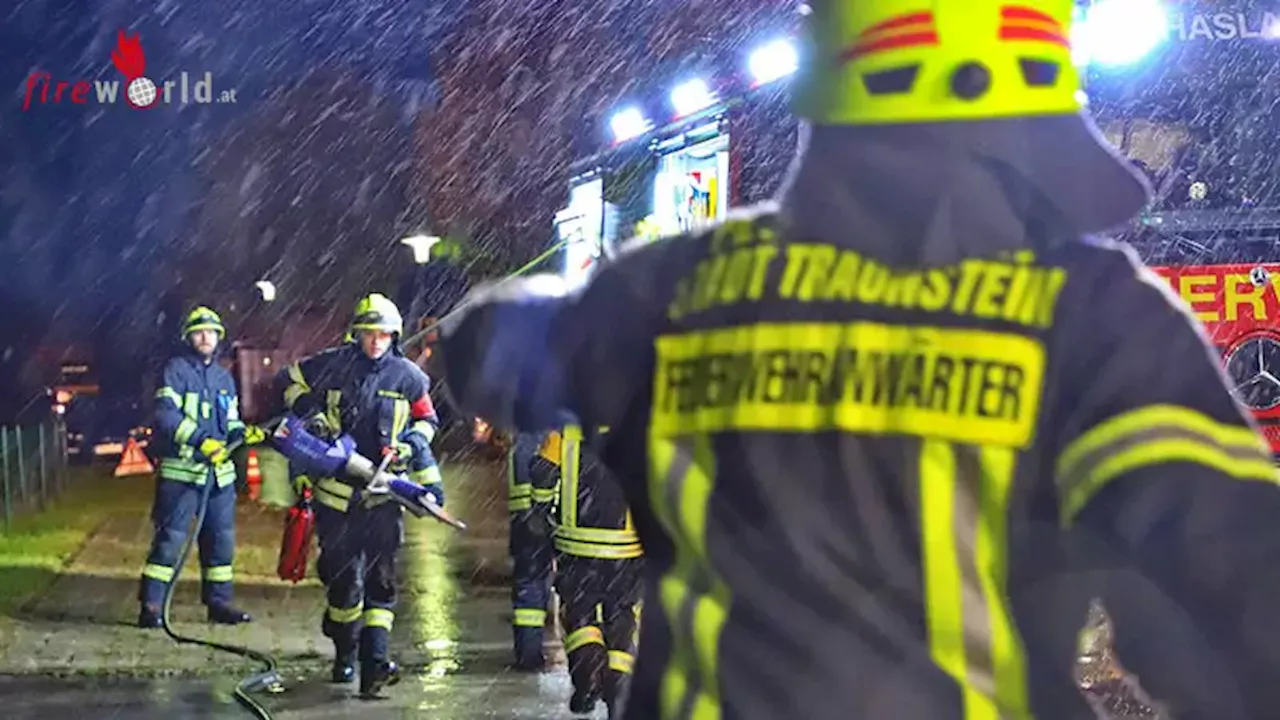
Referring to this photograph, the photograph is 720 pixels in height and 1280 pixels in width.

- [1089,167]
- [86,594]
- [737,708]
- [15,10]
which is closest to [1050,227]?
[1089,167]

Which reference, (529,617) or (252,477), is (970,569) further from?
(252,477)

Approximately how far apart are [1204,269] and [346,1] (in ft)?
73.8

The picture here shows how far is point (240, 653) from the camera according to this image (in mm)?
8977

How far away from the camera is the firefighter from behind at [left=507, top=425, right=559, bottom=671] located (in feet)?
27.3

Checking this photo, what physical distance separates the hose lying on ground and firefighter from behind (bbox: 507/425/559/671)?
1190mm

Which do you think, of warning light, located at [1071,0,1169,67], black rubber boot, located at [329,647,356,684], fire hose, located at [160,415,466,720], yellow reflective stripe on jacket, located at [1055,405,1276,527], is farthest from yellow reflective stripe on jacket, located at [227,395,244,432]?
yellow reflective stripe on jacket, located at [1055,405,1276,527]

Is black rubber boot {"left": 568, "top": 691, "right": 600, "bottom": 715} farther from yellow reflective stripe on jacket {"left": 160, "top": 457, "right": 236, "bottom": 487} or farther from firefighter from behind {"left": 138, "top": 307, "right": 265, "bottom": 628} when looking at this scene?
yellow reflective stripe on jacket {"left": 160, "top": 457, "right": 236, "bottom": 487}

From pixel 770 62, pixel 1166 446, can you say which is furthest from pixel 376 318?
pixel 1166 446

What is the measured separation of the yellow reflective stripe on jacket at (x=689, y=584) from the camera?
170cm

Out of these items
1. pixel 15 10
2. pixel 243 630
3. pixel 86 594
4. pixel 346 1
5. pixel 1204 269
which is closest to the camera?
pixel 1204 269

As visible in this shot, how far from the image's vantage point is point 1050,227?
161cm

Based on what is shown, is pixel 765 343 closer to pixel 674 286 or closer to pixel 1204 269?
pixel 674 286

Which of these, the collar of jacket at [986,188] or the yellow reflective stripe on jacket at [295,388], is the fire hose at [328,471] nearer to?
the yellow reflective stripe on jacket at [295,388]

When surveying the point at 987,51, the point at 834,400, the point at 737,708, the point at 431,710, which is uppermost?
the point at 987,51
